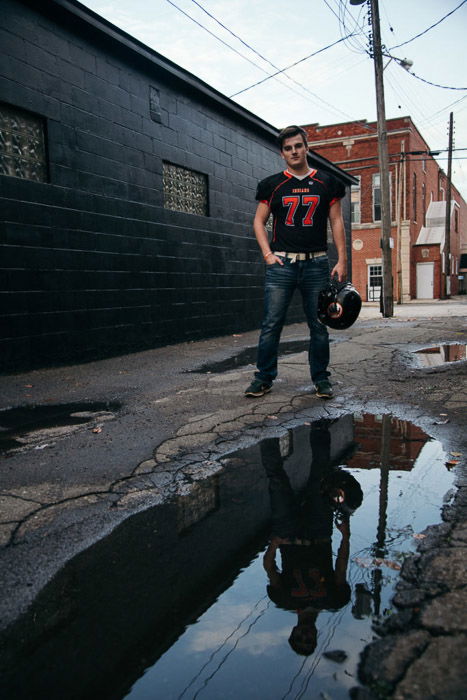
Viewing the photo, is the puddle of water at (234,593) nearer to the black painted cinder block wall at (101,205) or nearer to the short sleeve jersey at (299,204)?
the short sleeve jersey at (299,204)

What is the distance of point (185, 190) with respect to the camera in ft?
28.8

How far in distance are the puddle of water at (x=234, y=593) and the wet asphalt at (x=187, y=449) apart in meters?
0.09

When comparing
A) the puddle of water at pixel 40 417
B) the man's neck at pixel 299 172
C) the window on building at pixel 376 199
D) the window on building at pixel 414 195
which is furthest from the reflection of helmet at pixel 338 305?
the window on building at pixel 414 195

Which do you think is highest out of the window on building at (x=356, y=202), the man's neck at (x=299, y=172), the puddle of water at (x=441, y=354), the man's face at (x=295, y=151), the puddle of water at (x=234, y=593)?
the window on building at (x=356, y=202)

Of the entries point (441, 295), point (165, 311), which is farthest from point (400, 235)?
point (165, 311)

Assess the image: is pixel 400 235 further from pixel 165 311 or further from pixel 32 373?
pixel 32 373

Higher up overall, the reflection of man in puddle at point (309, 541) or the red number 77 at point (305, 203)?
the red number 77 at point (305, 203)

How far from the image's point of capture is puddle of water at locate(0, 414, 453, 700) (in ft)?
4.11

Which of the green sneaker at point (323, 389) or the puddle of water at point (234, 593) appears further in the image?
the green sneaker at point (323, 389)

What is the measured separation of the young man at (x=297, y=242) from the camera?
397 centimetres

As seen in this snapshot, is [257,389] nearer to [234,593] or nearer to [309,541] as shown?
[309,541]

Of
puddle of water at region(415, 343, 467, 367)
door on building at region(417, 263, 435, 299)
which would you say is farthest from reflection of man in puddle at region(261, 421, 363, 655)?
door on building at region(417, 263, 435, 299)

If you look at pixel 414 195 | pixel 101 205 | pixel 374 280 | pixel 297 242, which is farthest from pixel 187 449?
pixel 414 195

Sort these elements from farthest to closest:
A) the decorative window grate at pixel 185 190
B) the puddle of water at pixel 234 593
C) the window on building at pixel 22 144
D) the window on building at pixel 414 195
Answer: the window on building at pixel 414 195
the decorative window grate at pixel 185 190
the window on building at pixel 22 144
the puddle of water at pixel 234 593
